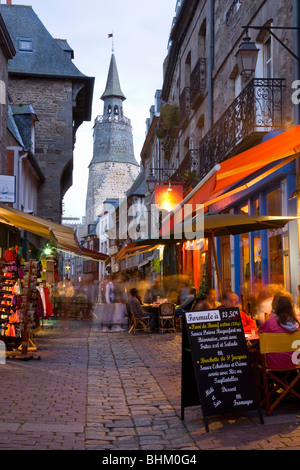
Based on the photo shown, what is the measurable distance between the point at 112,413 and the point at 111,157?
279ft

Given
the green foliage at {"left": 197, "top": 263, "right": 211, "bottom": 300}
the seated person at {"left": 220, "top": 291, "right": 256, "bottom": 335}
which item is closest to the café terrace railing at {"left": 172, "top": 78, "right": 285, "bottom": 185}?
the green foliage at {"left": 197, "top": 263, "right": 211, "bottom": 300}

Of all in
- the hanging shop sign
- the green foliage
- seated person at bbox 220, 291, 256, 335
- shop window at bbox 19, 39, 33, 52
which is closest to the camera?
seated person at bbox 220, 291, 256, 335

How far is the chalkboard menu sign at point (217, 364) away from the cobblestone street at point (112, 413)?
227mm

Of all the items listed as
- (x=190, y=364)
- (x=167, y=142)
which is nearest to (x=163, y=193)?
(x=167, y=142)

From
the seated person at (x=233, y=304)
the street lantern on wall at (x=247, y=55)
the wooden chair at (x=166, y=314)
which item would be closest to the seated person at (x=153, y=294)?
the wooden chair at (x=166, y=314)

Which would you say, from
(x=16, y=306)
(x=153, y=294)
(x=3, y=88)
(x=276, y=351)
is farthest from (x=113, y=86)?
(x=276, y=351)

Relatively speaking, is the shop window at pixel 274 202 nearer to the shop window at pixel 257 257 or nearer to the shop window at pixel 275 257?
the shop window at pixel 275 257

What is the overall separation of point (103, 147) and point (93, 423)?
88.0 metres

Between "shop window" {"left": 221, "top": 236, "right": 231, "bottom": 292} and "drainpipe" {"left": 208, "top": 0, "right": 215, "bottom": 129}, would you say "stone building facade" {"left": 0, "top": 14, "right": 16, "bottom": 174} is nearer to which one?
"drainpipe" {"left": 208, "top": 0, "right": 215, "bottom": 129}

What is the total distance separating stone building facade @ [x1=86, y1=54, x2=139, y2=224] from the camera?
88688mm

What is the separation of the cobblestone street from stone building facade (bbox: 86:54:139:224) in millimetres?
78597

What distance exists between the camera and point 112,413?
20.2 ft

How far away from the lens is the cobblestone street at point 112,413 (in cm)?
486

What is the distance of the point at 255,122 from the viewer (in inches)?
454
